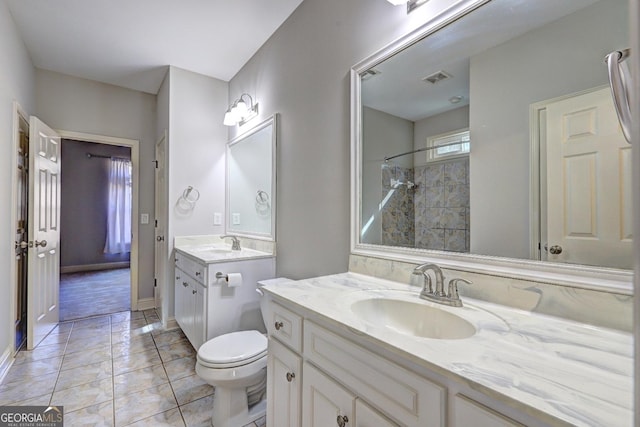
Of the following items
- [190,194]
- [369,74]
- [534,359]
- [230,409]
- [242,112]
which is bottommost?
[230,409]

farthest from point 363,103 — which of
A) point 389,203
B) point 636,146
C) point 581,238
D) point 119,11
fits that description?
point 119,11

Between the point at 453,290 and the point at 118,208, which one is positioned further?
the point at 118,208

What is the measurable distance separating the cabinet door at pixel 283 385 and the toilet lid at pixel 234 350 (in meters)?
0.36

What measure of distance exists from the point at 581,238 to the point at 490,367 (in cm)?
54

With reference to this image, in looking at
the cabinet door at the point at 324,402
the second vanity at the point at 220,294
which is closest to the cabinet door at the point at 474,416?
the cabinet door at the point at 324,402

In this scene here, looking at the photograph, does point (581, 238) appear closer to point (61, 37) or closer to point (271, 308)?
point (271, 308)

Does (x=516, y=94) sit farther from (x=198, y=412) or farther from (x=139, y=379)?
(x=139, y=379)

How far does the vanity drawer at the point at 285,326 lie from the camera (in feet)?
3.46

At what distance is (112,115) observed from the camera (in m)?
3.35

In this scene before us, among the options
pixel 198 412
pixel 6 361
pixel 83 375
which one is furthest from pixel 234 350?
pixel 6 361

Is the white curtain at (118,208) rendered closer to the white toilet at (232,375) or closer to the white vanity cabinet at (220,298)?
the white vanity cabinet at (220,298)

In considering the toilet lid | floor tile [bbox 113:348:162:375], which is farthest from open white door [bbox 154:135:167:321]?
the toilet lid

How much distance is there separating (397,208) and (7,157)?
2768mm

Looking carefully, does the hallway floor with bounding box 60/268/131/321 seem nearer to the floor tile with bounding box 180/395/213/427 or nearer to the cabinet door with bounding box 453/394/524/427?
the floor tile with bounding box 180/395/213/427
